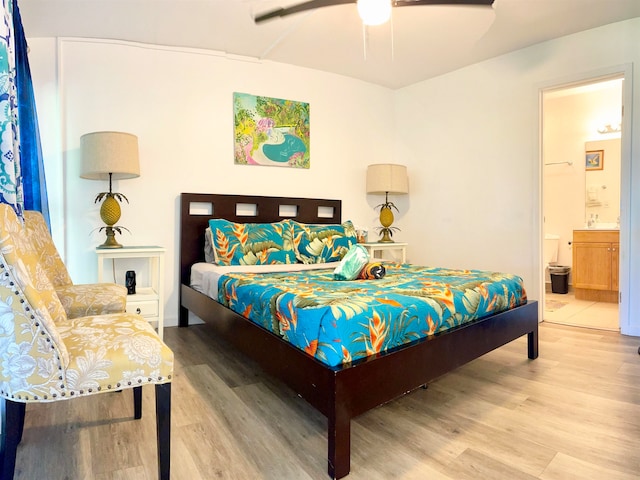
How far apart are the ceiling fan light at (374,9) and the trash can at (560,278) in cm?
442

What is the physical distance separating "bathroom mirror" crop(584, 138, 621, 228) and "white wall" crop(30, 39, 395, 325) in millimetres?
3528

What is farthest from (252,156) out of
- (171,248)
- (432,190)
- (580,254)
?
(580,254)

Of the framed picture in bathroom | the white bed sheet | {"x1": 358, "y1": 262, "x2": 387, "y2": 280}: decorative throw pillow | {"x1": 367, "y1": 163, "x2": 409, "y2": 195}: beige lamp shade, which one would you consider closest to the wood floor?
the white bed sheet

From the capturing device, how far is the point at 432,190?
14.8ft

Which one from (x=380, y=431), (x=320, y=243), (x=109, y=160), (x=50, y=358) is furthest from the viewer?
(x=320, y=243)

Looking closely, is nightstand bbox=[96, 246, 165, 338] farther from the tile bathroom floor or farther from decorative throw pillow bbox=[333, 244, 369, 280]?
the tile bathroom floor

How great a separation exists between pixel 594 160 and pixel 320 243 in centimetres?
411

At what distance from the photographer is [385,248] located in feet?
14.4

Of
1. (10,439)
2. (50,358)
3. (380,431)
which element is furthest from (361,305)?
(10,439)

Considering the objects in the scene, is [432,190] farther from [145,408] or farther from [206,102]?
[145,408]

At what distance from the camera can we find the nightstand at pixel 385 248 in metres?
4.18

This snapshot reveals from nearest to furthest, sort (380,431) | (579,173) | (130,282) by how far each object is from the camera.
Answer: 1. (380,431)
2. (130,282)
3. (579,173)

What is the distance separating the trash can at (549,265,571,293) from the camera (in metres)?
5.11

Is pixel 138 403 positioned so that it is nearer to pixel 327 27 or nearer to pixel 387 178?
pixel 327 27
